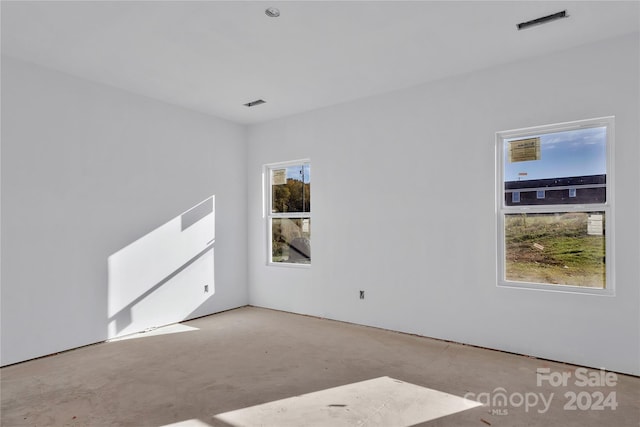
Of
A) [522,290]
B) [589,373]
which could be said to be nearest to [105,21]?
[522,290]

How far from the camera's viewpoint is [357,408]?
7.77 ft

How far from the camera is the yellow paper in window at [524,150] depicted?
3.37 metres

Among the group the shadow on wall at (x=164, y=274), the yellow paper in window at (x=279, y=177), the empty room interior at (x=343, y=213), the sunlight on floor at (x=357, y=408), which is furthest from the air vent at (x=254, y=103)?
the sunlight on floor at (x=357, y=408)

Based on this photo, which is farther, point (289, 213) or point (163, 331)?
point (289, 213)

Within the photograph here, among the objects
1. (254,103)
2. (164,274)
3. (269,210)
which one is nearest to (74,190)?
(164,274)

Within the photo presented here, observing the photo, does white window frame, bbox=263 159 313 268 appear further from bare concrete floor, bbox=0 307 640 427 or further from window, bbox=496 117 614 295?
window, bbox=496 117 614 295

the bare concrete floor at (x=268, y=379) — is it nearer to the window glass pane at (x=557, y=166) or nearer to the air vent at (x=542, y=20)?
the window glass pane at (x=557, y=166)

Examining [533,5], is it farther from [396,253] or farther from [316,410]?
[316,410]

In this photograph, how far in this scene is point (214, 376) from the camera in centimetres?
288

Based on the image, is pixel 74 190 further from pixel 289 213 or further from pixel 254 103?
pixel 289 213

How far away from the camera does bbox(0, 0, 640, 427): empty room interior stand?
2.54 meters

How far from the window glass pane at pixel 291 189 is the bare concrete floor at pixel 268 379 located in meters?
1.86

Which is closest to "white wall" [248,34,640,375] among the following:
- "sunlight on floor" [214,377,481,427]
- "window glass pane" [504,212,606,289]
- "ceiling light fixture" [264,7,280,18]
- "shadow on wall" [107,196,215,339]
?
"window glass pane" [504,212,606,289]

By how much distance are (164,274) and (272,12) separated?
3.26m
